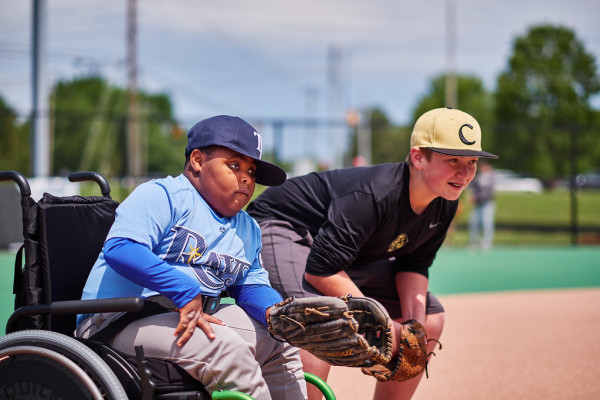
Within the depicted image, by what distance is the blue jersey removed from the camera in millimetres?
2146

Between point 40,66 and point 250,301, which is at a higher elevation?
point 40,66

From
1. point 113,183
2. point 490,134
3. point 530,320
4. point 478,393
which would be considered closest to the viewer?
point 478,393

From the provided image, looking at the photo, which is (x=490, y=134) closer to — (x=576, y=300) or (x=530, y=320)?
(x=576, y=300)

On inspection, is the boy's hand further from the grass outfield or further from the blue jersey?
the grass outfield

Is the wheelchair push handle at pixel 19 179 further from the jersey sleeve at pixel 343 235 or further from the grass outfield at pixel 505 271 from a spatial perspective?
the grass outfield at pixel 505 271

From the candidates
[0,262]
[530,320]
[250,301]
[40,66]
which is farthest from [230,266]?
[40,66]

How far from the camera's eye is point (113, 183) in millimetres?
15062

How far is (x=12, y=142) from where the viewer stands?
1625 cm

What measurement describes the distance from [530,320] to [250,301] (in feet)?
15.7

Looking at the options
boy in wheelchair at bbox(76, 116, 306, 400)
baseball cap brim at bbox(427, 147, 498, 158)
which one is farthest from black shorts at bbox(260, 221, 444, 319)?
baseball cap brim at bbox(427, 147, 498, 158)

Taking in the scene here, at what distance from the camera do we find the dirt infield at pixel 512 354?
13.4ft

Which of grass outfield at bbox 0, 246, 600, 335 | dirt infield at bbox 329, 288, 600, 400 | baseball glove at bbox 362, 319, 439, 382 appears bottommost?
grass outfield at bbox 0, 246, 600, 335

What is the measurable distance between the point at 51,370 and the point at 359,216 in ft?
4.39

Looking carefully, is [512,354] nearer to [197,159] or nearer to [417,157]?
[417,157]
